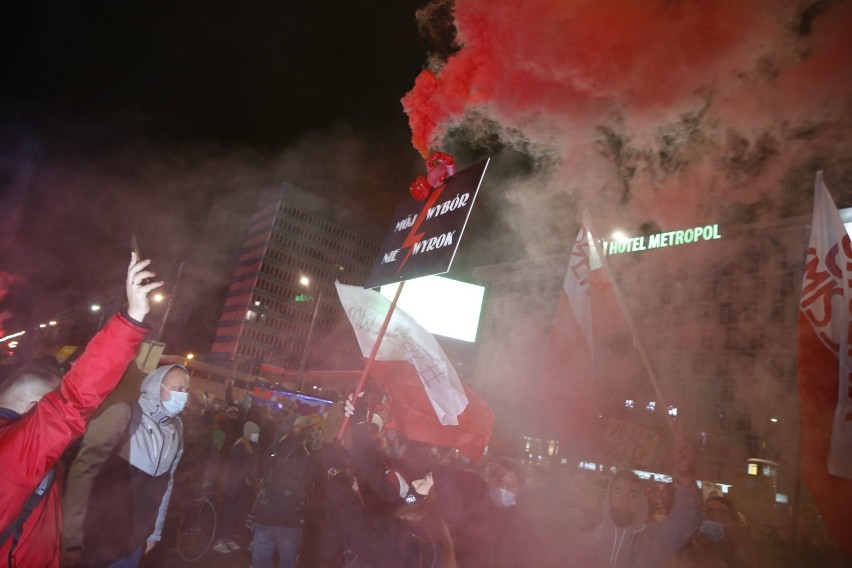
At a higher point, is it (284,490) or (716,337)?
(716,337)

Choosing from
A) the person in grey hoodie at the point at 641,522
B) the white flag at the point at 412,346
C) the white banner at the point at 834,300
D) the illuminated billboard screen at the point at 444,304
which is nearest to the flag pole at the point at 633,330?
the person in grey hoodie at the point at 641,522

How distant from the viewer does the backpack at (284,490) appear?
481 centimetres

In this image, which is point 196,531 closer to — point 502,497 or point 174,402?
point 174,402

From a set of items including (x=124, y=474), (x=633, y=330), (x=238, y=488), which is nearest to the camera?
(x=124, y=474)

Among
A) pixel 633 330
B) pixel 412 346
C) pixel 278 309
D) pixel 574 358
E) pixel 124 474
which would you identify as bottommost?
pixel 124 474

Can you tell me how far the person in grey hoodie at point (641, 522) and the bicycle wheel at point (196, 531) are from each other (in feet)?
17.4

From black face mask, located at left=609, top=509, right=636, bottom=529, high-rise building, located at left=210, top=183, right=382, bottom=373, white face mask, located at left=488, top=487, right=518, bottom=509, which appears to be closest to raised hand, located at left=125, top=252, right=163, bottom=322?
white face mask, located at left=488, top=487, right=518, bottom=509

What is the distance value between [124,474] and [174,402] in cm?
62

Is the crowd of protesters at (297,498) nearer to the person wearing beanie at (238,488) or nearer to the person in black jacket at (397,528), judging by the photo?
the person in black jacket at (397,528)

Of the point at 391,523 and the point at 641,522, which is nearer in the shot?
the point at 391,523

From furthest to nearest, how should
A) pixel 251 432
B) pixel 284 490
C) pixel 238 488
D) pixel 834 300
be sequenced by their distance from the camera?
pixel 251 432 → pixel 238 488 → pixel 284 490 → pixel 834 300

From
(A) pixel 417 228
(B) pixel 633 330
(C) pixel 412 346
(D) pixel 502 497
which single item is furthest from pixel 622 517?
(A) pixel 417 228

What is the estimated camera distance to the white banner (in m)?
3.59

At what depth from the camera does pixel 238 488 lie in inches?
288
